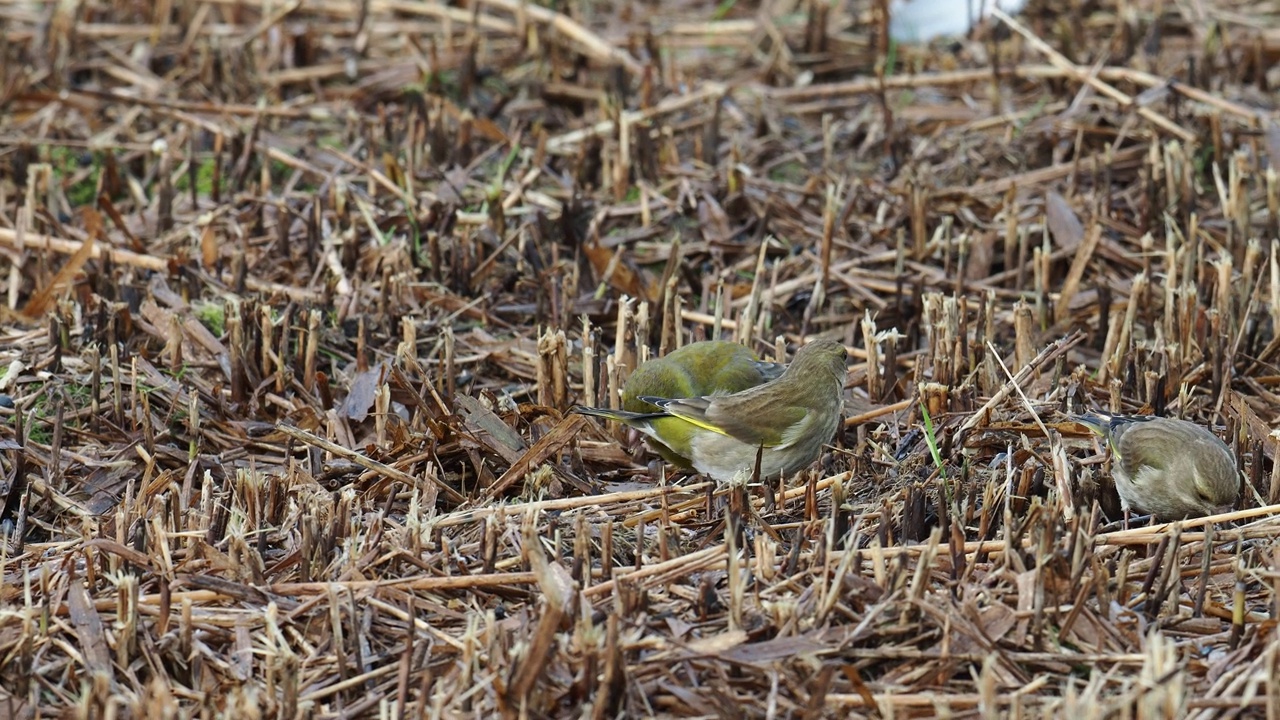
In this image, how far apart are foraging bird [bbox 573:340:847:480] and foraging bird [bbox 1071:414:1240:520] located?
1.09m

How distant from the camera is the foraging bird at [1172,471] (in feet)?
17.3

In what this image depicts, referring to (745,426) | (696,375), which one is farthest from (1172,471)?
(696,375)

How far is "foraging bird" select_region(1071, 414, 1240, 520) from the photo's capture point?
5.27 meters

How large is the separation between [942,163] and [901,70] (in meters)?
1.52

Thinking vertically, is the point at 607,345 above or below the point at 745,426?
below

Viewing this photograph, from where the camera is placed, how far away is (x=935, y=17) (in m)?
10.9

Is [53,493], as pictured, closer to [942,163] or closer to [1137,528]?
[1137,528]

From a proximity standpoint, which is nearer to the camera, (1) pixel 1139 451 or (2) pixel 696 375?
(1) pixel 1139 451

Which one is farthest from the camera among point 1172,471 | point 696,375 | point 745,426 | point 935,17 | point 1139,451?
point 935,17

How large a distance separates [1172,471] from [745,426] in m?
1.54

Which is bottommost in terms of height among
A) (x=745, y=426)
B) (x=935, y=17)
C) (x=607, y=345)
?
(x=607, y=345)

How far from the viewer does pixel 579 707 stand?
14.0ft

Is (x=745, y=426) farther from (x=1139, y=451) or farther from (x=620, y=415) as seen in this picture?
(x=1139, y=451)

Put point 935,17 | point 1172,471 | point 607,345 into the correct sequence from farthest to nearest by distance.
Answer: point 935,17 → point 607,345 → point 1172,471
